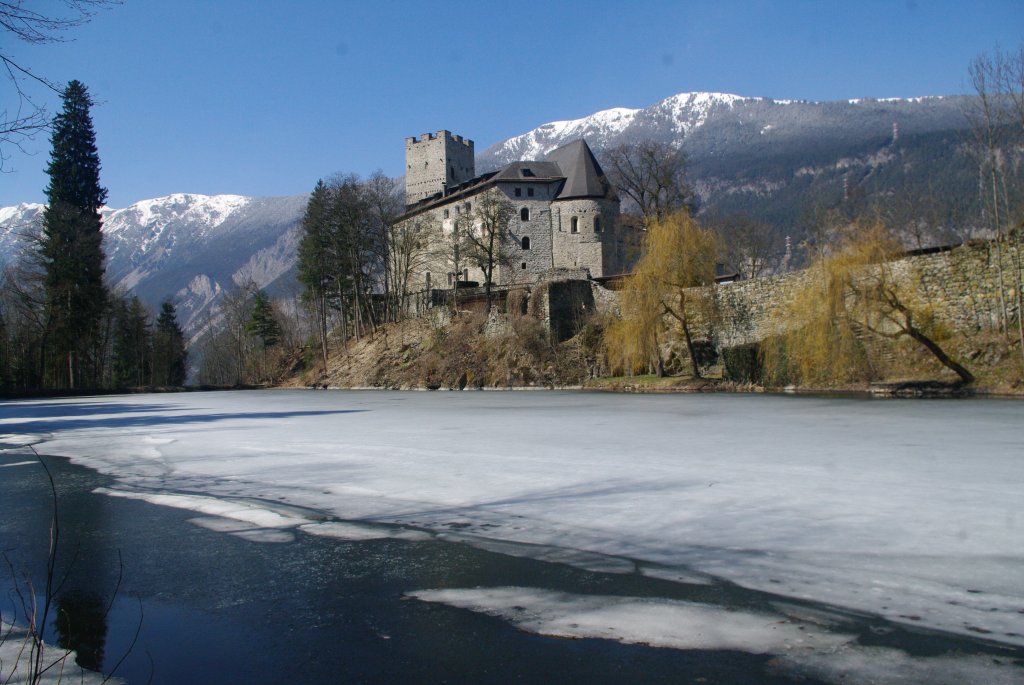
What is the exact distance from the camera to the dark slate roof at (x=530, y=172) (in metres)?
62.5

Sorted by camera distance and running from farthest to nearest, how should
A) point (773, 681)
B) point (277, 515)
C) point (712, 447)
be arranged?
1. point (712, 447)
2. point (277, 515)
3. point (773, 681)

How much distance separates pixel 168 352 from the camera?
57.7 m

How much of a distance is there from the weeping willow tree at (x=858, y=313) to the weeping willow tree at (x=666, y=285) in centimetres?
611

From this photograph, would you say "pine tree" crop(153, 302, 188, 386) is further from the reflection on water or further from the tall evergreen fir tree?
the reflection on water

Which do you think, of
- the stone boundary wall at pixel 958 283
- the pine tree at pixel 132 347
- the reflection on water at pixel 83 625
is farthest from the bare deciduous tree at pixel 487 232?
the reflection on water at pixel 83 625

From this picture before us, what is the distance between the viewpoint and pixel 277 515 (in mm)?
6816

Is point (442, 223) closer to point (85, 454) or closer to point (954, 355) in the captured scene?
point (954, 355)

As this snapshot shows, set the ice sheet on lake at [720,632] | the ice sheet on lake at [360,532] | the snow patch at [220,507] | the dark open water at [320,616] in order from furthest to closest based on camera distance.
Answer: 1. the snow patch at [220,507]
2. the ice sheet on lake at [360,532]
3. the dark open water at [320,616]
4. the ice sheet on lake at [720,632]

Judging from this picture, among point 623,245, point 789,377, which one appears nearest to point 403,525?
point 789,377

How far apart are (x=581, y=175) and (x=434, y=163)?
21447 millimetres

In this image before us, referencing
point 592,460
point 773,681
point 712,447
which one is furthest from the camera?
point 712,447

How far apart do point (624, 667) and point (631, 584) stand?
123cm

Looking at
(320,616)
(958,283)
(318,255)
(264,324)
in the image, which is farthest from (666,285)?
(264,324)

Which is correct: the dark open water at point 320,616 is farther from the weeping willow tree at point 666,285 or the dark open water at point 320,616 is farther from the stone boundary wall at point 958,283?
the weeping willow tree at point 666,285
